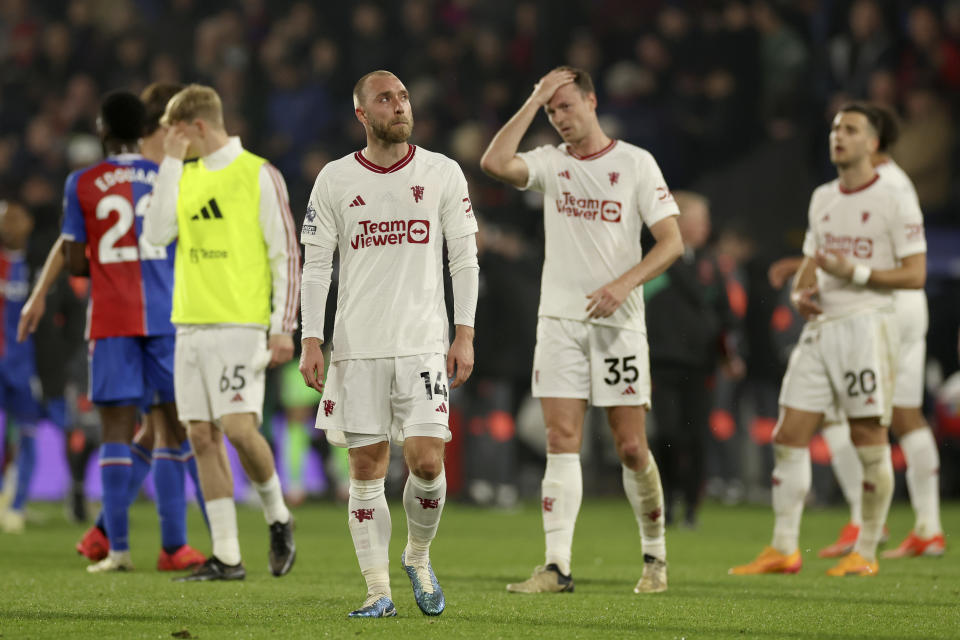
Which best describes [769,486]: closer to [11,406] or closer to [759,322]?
[759,322]

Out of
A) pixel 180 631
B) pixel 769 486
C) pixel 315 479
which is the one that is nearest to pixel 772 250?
pixel 769 486

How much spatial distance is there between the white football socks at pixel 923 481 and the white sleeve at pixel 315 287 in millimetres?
4496

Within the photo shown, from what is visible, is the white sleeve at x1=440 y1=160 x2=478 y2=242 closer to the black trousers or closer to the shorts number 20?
the shorts number 20

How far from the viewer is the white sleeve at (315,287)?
5312mm

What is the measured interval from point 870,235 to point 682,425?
333cm

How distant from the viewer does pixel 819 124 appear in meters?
14.4

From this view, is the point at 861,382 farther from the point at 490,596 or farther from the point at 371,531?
the point at 371,531

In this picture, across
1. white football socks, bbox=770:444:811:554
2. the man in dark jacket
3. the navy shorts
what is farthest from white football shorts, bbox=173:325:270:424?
the man in dark jacket

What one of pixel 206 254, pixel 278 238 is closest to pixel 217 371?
pixel 206 254

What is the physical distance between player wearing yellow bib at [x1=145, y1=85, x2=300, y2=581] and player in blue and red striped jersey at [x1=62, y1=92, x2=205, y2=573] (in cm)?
54

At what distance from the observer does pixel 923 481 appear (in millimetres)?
8523

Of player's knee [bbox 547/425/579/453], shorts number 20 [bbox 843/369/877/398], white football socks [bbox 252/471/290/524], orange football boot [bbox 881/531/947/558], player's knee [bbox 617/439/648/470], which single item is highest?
shorts number 20 [bbox 843/369/877/398]

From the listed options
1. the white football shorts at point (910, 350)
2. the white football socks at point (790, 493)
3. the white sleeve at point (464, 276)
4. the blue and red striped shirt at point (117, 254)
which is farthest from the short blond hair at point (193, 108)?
the white football shorts at point (910, 350)

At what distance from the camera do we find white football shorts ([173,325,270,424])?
6621mm
